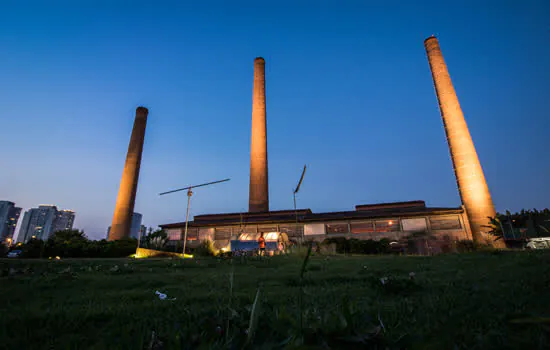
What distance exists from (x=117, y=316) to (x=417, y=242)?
2949 centimetres

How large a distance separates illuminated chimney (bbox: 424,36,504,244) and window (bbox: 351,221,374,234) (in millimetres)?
9443

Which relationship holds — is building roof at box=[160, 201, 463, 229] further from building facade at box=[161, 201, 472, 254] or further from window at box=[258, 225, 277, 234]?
window at box=[258, 225, 277, 234]

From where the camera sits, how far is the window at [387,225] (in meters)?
28.2

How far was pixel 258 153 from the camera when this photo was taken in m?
41.2

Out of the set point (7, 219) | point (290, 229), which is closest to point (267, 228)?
point (290, 229)

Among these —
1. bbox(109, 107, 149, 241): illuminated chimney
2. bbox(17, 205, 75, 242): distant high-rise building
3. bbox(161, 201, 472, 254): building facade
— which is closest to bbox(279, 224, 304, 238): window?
bbox(161, 201, 472, 254): building facade

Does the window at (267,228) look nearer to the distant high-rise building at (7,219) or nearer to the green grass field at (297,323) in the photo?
the green grass field at (297,323)

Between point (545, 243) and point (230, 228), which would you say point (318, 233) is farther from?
point (545, 243)

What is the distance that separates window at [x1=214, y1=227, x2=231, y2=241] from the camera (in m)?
32.0

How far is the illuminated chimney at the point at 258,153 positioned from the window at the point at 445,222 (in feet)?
66.1

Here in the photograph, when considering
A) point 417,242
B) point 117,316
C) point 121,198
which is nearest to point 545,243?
point 417,242

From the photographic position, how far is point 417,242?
88.3 ft

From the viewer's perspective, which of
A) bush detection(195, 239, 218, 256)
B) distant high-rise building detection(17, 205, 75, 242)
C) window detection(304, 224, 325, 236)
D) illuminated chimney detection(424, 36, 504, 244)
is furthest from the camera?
distant high-rise building detection(17, 205, 75, 242)

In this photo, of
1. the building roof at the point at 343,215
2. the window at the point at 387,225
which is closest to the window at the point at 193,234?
the building roof at the point at 343,215
